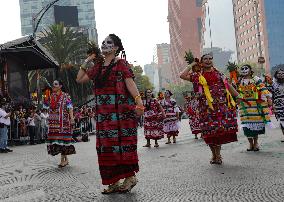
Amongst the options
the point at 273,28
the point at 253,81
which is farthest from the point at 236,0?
the point at 253,81

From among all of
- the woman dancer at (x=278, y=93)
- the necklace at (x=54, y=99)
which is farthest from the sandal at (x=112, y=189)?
the woman dancer at (x=278, y=93)

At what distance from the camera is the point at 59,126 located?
891 cm

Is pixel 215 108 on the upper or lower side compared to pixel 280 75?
lower

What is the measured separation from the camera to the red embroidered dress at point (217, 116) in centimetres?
754

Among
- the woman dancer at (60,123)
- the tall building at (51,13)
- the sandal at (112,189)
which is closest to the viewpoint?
the sandal at (112,189)

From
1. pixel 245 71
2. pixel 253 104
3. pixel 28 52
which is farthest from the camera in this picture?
pixel 28 52

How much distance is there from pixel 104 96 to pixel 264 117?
495 centimetres

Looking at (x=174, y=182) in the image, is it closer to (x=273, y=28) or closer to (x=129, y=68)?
(x=129, y=68)

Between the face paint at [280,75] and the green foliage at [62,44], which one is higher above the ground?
the green foliage at [62,44]

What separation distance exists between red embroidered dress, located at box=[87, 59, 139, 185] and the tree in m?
34.2

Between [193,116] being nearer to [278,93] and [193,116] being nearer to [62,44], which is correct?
[278,93]

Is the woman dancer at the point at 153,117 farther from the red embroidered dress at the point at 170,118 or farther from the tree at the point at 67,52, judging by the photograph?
the tree at the point at 67,52

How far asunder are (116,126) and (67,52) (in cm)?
3693

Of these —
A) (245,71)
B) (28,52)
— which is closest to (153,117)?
(245,71)
